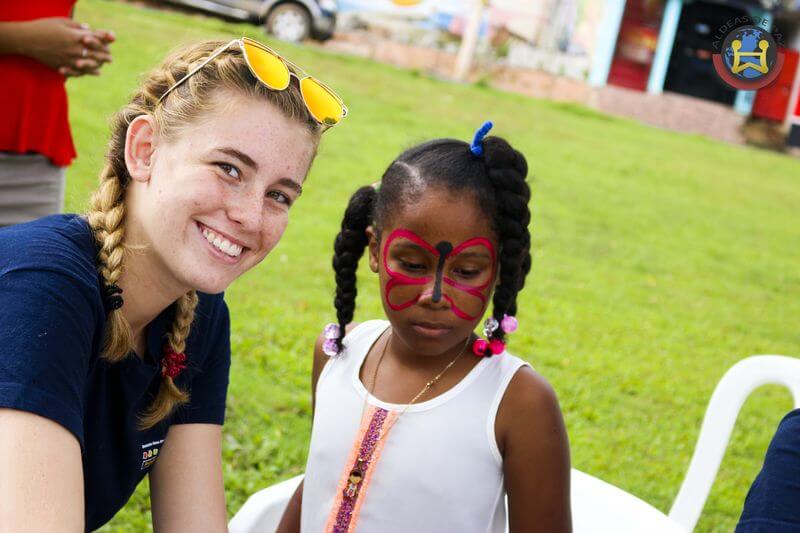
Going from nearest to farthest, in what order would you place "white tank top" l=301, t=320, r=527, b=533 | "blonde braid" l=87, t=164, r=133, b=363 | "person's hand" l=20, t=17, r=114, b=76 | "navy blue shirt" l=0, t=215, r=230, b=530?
"navy blue shirt" l=0, t=215, r=230, b=530 → "blonde braid" l=87, t=164, r=133, b=363 → "white tank top" l=301, t=320, r=527, b=533 → "person's hand" l=20, t=17, r=114, b=76

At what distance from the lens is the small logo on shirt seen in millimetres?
1962

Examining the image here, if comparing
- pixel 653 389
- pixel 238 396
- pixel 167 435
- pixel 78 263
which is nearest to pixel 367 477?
pixel 167 435

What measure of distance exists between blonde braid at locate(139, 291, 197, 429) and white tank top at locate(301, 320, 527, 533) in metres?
0.32

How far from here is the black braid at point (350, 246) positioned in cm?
209

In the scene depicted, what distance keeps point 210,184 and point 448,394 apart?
24.7 inches

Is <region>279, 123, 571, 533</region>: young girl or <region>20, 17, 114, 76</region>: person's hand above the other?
<region>20, 17, 114, 76</region>: person's hand

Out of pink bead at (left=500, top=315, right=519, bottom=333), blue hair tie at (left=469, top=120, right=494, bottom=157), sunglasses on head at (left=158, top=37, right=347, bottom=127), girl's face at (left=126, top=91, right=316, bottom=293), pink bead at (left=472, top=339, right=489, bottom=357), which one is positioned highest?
sunglasses on head at (left=158, top=37, right=347, bottom=127)

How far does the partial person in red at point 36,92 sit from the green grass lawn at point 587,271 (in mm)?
420

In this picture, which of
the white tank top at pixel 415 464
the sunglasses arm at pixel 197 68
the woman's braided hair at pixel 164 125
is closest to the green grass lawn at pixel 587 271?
the woman's braided hair at pixel 164 125

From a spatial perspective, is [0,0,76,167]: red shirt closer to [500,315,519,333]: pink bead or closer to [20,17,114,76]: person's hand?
[20,17,114,76]: person's hand

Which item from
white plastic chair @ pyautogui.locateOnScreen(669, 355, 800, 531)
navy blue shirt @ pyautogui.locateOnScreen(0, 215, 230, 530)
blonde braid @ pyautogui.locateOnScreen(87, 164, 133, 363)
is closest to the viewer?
A: navy blue shirt @ pyautogui.locateOnScreen(0, 215, 230, 530)

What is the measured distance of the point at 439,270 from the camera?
1.86 metres

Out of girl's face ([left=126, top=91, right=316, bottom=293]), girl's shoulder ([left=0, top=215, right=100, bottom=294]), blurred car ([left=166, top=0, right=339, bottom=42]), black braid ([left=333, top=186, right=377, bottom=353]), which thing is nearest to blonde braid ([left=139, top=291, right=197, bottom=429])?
girl's face ([left=126, top=91, right=316, bottom=293])

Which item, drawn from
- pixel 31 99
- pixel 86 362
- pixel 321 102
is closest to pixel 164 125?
pixel 321 102
